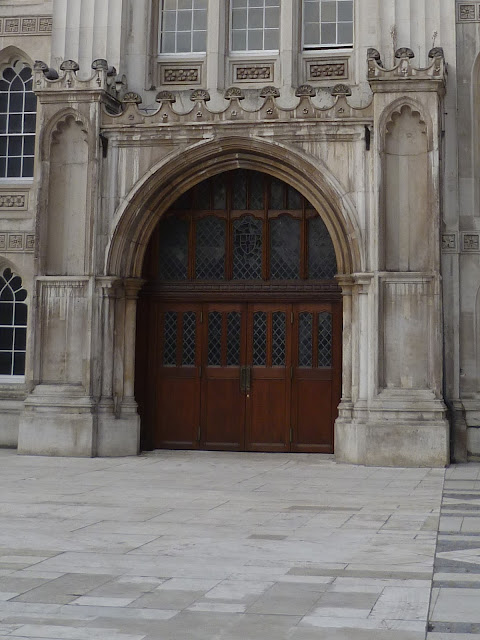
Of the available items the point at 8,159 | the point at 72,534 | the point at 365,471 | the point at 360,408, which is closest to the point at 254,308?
the point at 360,408

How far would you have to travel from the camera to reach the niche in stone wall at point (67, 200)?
53.6 ft

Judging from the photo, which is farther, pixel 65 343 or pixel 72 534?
pixel 65 343

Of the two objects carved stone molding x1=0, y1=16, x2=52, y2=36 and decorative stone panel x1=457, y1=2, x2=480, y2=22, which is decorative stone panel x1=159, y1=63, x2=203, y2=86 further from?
decorative stone panel x1=457, y1=2, x2=480, y2=22

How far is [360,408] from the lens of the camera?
15.2 meters

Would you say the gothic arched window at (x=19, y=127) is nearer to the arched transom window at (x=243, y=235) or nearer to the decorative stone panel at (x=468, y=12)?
the arched transom window at (x=243, y=235)

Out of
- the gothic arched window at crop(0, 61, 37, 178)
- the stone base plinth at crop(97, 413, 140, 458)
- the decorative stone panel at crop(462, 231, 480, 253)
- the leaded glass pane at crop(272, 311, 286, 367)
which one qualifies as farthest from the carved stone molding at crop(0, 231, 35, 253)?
the decorative stone panel at crop(462, 231, 480, 253)

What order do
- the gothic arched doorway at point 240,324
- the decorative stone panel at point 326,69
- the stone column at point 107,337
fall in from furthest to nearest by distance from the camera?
the gothic arched doorway at point 240,324 < the decorative stone panel at point 326,69 < the stone column at point 107,337

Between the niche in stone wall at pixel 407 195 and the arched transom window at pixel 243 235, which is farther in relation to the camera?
the arched transom window at pixel 243 235

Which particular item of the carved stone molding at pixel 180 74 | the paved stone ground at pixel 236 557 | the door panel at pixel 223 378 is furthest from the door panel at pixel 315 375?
the carved stone molding at pixel 180 74

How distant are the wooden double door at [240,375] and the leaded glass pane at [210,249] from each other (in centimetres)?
54

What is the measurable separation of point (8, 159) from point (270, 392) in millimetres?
6285

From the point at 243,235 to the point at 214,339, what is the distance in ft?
6.04

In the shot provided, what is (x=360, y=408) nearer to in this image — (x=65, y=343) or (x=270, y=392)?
(x=270, y=392)

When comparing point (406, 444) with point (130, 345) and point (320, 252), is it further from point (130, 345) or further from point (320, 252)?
point (130, 345)
